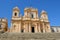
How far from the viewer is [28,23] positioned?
3666cm

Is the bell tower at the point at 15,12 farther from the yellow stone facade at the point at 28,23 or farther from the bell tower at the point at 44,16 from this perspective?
the bell tower at the point at 44,16

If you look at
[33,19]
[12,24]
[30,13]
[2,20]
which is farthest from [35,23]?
[2,20]

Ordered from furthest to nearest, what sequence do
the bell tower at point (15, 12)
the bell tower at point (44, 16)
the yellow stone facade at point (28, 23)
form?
the bell tower at point (44, 16), the bell tower at point (15, 12), the yellow stone facade at point (28, 23)

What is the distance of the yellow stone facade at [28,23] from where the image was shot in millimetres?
36156

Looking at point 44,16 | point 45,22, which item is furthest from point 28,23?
point 44,16

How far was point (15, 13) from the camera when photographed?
38.8 metres

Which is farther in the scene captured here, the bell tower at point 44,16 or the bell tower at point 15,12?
the bell tower at point 44,16

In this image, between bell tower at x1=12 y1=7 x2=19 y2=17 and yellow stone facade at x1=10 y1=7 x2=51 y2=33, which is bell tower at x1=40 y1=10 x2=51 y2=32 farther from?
bell tower at x1=12 y1=7 x2=19 y2=17

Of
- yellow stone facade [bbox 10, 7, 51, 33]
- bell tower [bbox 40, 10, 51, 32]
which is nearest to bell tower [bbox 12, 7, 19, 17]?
yellow stone facade [bbox 10, 7, 51, 33]

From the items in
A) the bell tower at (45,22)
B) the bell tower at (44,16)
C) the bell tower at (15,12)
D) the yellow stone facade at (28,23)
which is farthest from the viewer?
the bell tower at (44,16)

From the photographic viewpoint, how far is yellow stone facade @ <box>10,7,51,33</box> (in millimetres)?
36156

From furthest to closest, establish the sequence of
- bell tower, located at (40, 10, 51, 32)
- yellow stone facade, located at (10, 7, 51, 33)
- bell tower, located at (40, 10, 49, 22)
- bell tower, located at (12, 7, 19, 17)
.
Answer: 1. bell tower, located at (40, 10, 49, 22)
2. bell tower, located at (12, 7, 19, 17)
3. bell tower, located at (40, 10, 51, 32)
4. yellow stone facade, located at (10, 7, 51, 33)

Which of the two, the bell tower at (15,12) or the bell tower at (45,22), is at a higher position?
the bell tower at (15,12)

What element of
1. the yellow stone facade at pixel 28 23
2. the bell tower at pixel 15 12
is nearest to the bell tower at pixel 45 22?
the yellow stone facade at pixel 28 23
